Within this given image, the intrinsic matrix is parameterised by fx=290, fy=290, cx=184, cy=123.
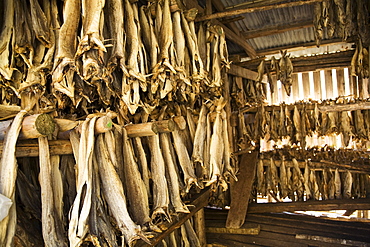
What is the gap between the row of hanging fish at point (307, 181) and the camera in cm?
629

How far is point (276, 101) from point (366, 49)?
4761 millimetres

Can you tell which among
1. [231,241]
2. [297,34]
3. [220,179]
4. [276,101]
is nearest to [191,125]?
[220,179]

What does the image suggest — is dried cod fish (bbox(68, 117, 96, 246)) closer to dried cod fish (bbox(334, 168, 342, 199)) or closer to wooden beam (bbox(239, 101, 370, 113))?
wooden beam (bbox(239, 101, 370, 113))

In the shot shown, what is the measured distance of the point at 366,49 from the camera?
6.05 m

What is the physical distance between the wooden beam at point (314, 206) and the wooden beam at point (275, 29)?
4.37 meters

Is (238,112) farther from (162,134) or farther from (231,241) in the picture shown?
(162,134)

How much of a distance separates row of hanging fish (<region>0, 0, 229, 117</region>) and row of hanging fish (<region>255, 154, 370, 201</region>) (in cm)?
392

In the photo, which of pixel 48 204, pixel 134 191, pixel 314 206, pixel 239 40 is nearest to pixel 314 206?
pixel 314 206

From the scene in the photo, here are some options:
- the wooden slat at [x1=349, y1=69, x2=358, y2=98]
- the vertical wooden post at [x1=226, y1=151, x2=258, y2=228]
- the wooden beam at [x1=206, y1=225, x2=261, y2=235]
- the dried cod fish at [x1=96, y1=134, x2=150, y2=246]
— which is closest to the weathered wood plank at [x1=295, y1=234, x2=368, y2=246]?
the wooden beam at [x1=206, y1=225, x2=261, y2=235]

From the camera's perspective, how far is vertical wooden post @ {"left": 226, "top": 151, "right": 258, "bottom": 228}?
19.4 ft

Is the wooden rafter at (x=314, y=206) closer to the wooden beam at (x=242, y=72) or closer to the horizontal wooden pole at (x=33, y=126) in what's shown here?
the wooden beam at (x=242, y=72)

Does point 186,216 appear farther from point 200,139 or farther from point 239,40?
point 239,40

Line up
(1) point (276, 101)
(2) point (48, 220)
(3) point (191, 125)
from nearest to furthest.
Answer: (2) point (48, 220) < (3) point (191, 125) < (1) point (276, 101)

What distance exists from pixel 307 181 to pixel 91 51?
5.77 metres
